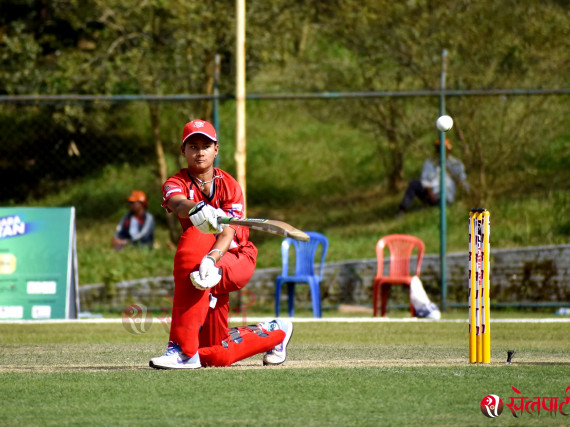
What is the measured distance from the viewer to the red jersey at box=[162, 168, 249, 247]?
21.2 feet

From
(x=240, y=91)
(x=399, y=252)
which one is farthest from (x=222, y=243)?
(x=399, y=252)

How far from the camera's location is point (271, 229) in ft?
20.2

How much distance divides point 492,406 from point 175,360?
2.28 meters

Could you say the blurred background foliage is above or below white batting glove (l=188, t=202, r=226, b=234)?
above

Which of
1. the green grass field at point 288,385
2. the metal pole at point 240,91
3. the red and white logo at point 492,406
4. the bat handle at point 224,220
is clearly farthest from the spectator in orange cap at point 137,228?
the red and white logo at point 492,406

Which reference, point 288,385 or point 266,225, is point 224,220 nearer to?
point 266,225

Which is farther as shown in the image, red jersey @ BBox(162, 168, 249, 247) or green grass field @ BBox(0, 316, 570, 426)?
red jersey @ BBox(162, 168, 249, 247)

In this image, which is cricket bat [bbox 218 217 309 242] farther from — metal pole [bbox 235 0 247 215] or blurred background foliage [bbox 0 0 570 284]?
blurred background foliage [bbox 0 0 570 284]

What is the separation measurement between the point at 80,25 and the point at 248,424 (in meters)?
16.7

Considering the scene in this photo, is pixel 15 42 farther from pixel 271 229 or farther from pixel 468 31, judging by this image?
pixel 271 229

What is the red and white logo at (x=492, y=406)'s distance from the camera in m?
4.85

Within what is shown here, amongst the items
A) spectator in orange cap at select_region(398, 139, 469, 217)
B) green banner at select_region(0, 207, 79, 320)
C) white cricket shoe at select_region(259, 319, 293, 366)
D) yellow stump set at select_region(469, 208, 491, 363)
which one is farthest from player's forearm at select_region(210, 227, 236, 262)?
spectator in orange cap at select_region(398, 139, 469, 217)

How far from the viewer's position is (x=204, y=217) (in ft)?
19.6

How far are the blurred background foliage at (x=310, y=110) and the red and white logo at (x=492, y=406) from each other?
981 cm
